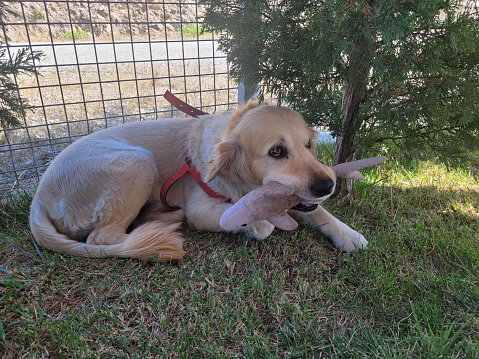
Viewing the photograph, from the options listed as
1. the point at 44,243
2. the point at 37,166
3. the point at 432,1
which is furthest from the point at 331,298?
the point at 37,166

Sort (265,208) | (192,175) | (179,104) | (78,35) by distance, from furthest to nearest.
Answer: (78,35) → (179,104) → (192,175) → (265,208)

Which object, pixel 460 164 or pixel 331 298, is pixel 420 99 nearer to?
pixel 460 164

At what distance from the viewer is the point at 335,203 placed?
2.72m

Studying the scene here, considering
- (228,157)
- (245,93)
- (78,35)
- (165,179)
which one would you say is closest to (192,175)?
(165,179)

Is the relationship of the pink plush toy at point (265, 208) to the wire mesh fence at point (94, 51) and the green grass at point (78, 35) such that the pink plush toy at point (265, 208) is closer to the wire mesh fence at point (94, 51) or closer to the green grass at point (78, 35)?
the wire mesh fence at point (94, 51)

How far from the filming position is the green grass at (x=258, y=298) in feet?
4.95

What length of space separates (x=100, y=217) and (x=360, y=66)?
1.83 metres

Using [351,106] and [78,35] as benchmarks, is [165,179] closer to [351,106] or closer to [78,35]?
[351,106]

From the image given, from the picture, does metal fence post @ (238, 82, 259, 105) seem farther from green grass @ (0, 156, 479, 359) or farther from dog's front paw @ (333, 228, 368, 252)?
dog's front paw @ (333, 228, 368, 252)

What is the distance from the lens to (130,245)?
2.07m

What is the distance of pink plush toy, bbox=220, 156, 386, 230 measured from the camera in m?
1.71

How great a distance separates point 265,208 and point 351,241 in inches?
30.6

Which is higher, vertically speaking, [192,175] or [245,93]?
[245,93]

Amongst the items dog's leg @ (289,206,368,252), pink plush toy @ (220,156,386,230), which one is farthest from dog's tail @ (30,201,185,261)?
dog's leg @ (289,206,368,252)
